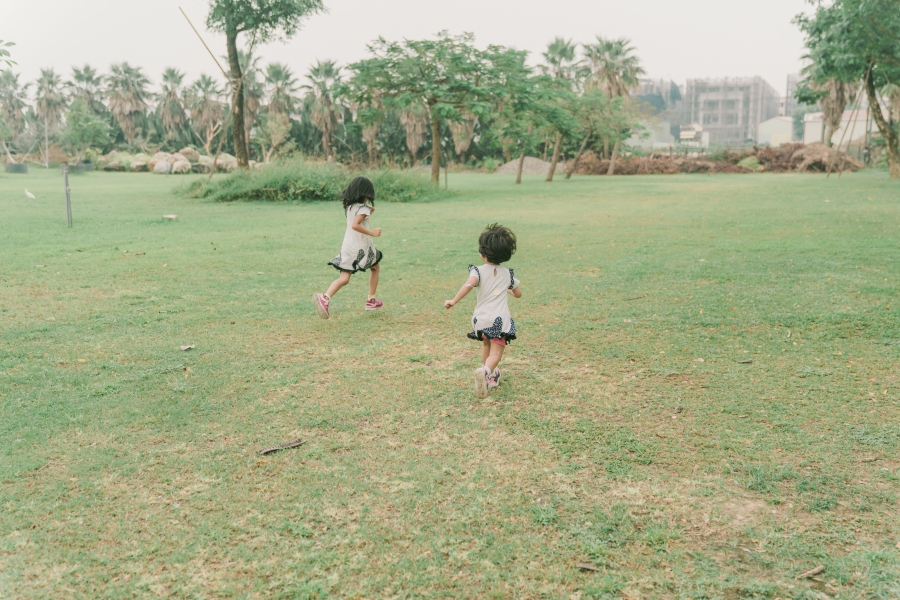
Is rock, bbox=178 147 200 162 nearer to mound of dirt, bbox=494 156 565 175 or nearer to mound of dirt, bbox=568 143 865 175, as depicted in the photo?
mound of dirt, bbox=494 156 565 175

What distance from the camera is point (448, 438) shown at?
11.7 feet

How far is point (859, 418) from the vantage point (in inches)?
148

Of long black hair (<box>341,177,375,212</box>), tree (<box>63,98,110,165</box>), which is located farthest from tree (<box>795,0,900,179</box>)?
tree (<box>63,98,110,165</box>)

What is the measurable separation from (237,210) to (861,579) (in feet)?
50.9

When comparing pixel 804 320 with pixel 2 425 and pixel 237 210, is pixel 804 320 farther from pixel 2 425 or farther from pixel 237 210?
pixel 237 210

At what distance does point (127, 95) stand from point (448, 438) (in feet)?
197

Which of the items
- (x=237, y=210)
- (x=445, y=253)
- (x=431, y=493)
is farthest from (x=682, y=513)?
(x=237, y=210)

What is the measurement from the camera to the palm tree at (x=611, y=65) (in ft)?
150

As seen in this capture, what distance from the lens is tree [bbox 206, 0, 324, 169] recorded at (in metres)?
22.4

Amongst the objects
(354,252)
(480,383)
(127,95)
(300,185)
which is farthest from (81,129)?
(480,383)

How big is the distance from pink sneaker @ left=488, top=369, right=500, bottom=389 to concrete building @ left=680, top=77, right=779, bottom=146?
114 metres

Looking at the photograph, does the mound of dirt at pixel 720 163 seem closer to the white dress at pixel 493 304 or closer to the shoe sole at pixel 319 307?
the shoe sole at pixel 319 307

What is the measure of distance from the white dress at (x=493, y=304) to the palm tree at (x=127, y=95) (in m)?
58.2

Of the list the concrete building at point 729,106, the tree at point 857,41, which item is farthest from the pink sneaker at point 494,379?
the concrete building at point 729,106
